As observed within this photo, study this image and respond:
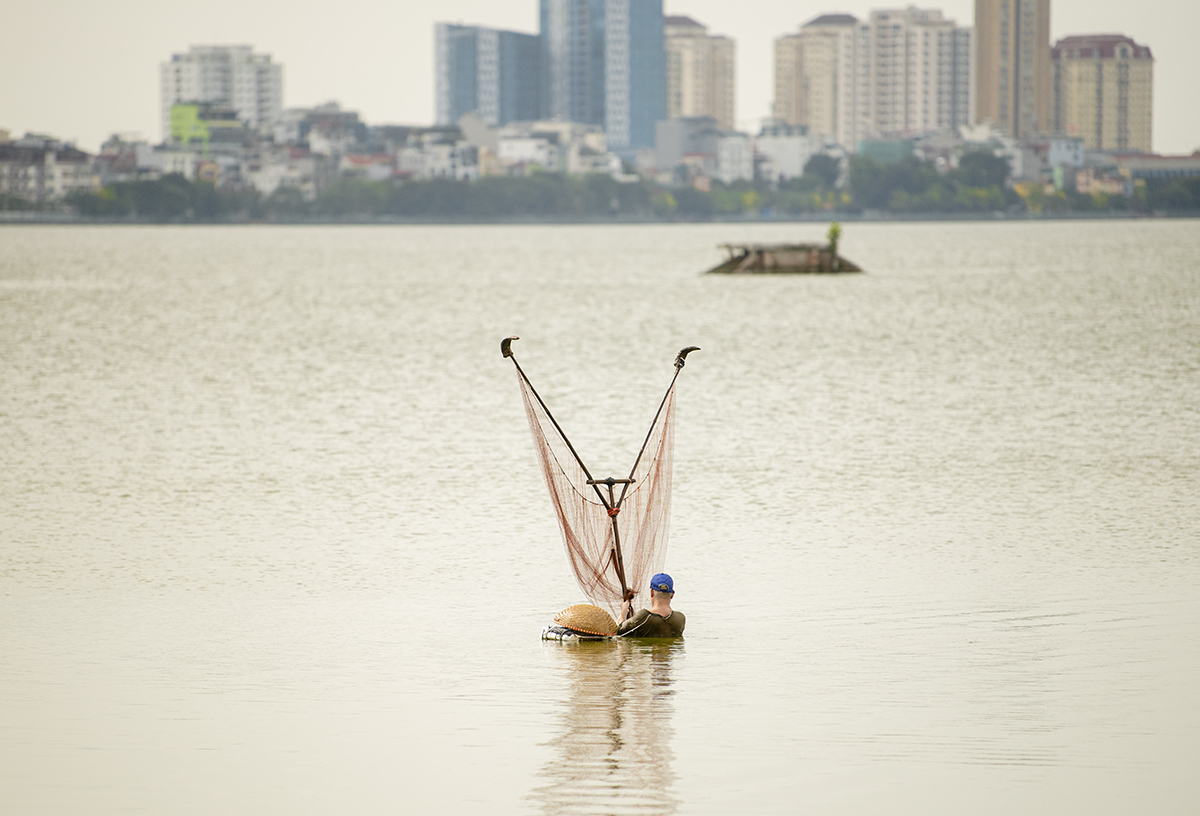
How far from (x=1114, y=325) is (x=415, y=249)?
10515cm

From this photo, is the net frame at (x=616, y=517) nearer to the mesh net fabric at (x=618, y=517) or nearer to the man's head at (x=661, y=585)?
the mesh net fabric at (x=618, y=517)

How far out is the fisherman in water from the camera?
41.8ft

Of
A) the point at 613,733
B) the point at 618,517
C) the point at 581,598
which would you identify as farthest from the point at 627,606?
the point at 613,733

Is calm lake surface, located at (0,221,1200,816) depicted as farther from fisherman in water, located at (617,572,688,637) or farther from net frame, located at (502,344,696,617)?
net frame, located at (502,344,696,617)

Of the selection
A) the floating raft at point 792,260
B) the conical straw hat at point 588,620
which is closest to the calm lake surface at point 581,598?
the conical straw hat at point 588,620

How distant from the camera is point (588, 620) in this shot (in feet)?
41.8

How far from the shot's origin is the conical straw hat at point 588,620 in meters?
12.7

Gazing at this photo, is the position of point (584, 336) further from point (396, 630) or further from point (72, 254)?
point (72, 254)

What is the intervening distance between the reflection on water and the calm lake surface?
3cm

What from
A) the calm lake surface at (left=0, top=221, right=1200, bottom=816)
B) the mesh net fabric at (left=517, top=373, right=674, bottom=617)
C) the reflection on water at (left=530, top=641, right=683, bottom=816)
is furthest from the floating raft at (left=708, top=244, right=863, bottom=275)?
the reflection on water at (left=530, top=641, right=683, bottom=816)

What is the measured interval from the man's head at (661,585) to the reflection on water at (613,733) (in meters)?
0.40

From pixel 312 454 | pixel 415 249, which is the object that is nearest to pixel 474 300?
pixel 312 454

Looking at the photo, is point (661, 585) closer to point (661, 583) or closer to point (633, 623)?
point (661, 583)

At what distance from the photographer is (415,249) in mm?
154000
